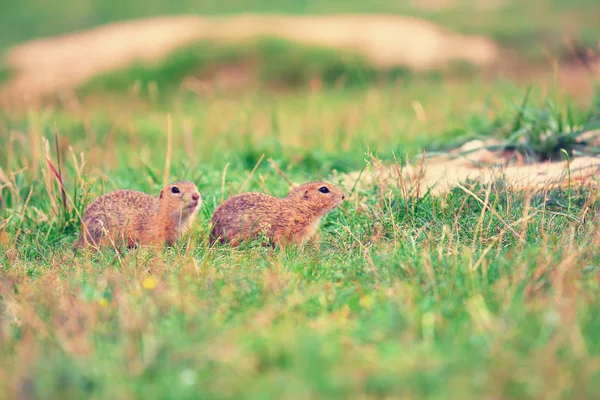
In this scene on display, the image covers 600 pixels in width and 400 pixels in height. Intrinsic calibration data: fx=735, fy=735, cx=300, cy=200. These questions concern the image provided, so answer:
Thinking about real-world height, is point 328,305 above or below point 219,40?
above

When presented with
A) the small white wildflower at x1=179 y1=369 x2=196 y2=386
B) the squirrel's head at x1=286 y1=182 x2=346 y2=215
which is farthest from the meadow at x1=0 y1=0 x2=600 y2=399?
the squirrel's head at x1=286 y1=182 x2=346 y2=215

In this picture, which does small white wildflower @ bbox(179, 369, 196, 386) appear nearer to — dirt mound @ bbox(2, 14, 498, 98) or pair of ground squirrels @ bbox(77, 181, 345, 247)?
pair of ground squirrels @ bbox(77, 181, 345, 247)

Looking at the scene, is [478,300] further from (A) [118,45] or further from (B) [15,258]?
(A) [118,45]

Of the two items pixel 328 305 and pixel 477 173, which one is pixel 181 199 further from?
pixel 477 173

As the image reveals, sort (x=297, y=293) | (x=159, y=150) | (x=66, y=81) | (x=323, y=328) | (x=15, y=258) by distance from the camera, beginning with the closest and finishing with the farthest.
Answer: (x=323, y=328), (x=297, y=293), (x=15, y=258), (x=159, y=150), (x=66, y=81)

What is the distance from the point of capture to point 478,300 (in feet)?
9.37

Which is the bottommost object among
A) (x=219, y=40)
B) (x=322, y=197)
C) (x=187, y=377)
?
(x=219, y=40)

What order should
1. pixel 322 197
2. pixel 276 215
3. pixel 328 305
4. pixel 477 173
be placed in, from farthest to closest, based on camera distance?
pixel 477 173
pixel 322 197
pixel 276 215
pixel 328 305

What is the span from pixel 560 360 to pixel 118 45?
9.71 m

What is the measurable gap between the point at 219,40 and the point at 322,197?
719cm

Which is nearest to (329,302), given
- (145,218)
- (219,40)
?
(145,218)

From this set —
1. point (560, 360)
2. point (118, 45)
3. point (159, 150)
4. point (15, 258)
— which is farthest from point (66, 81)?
point (560, 360)

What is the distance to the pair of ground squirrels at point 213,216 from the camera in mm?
4164

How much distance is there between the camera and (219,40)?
1098 cm
